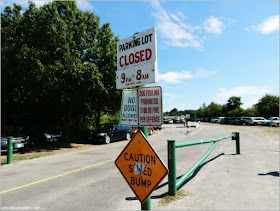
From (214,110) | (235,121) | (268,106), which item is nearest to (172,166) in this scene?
(235,121)

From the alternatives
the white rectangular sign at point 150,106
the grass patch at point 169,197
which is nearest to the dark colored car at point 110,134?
the grass patch at point 169,197

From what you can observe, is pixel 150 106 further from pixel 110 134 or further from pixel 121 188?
pixel 110 134

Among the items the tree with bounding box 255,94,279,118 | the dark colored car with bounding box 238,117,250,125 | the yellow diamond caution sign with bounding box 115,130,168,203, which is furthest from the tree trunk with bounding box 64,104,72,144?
the tree with bounding box 255,94,279,118

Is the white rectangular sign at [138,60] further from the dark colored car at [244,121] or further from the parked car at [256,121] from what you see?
the dark colored car at [244,121]

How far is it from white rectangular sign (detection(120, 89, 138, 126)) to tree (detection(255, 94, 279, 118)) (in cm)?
4974

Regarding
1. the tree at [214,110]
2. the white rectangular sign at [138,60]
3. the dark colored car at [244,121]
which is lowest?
the dark colored car at [244,121]

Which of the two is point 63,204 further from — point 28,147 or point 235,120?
point 235,120

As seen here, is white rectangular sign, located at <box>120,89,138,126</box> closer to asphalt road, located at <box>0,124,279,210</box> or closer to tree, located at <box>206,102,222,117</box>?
asphalt road, located at <box>0,124,279,210</box>

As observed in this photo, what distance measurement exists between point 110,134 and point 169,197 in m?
12.9

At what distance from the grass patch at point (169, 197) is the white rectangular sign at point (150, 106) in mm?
2204

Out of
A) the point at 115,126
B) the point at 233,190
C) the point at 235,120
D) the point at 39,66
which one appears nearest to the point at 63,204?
the point at 233,190

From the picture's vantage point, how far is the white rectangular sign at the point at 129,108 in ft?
11.0

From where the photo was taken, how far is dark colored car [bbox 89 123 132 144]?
16.5 m

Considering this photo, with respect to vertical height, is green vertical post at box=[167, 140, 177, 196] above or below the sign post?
below
